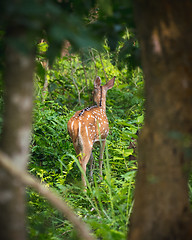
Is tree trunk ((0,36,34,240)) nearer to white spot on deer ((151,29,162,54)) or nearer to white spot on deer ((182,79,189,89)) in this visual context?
white spot on deer ((151,29,162,54))

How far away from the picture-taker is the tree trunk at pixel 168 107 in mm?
1824

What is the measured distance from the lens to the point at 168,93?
1.83 metres

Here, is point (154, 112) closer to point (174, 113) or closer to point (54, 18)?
point (174, 113)

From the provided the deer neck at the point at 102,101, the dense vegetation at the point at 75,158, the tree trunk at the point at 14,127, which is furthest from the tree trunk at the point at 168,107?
the deer neck at the point at 102,101

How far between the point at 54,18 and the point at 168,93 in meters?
0.68

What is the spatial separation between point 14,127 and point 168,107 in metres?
0.77

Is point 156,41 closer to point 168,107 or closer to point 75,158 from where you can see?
point 168,107

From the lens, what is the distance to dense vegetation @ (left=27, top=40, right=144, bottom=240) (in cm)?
312

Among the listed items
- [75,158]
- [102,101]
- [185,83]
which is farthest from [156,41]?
[102,101]

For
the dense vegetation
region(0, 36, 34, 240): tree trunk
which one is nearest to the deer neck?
the dense vegetation

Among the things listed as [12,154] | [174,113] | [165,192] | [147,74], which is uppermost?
[147,74]

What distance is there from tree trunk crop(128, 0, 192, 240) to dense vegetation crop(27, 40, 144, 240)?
757 millimetres

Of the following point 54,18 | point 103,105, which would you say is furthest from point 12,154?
point 103,105

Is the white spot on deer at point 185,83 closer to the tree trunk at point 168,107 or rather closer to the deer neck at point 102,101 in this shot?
the tree trunk at point 168,107
